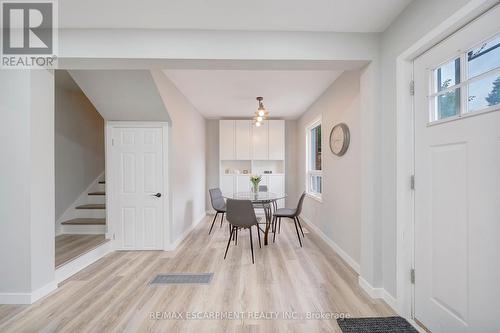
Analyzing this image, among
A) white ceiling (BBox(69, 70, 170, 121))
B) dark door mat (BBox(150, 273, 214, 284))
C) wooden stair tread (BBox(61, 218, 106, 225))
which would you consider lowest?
dark door mat (BBox(150, 273, 214, 284))

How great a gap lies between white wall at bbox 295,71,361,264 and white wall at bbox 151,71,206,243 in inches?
97.9

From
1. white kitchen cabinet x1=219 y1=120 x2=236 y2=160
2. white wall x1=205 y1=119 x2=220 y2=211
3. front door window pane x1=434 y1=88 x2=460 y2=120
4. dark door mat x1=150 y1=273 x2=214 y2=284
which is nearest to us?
front door window pane x1=434 y1=88 x2=460 y2=120

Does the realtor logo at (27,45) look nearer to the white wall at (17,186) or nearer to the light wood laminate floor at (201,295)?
the white wall at (17,186)

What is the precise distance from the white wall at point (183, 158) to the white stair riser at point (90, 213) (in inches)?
50.8

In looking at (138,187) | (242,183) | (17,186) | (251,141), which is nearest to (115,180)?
(138,187)

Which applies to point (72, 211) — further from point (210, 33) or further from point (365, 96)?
point (365, 96)

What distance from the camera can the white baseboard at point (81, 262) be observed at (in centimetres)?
256

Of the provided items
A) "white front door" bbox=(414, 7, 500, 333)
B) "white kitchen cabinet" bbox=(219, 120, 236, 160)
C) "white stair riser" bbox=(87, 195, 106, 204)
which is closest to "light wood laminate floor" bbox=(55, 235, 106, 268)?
"white stair riser" bbox=(87, 195, 106, 204)

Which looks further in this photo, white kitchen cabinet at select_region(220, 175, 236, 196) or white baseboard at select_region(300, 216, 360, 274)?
white kitchen cabinet at select_region(220, 175, 236, 196)

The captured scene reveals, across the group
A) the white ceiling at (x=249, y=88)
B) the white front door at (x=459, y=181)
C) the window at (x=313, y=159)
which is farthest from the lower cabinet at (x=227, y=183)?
the white front door at (x=459, y=181)

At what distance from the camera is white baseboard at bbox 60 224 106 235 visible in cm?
363

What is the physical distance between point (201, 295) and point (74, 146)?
3.52 m

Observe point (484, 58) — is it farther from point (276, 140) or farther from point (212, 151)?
point (212, 151)

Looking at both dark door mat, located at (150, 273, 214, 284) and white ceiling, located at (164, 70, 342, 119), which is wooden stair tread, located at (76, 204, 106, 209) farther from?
white ceiling, located at (164, 70, 342, 119)
